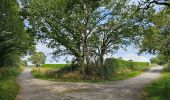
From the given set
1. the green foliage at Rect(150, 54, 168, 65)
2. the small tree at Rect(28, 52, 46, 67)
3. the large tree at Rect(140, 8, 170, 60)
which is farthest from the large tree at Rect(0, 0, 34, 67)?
the small tree at Rect(28, 52, 46, 67)

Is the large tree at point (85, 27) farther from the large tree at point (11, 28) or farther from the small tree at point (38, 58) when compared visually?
the small tree at point (38, 58)

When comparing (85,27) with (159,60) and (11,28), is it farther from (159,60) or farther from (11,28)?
(159,60)

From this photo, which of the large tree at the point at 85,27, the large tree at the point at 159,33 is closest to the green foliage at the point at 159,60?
the large tree at the point at 159,33

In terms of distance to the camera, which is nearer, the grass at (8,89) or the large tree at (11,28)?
the grass at (8,89)

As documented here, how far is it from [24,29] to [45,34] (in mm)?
3054

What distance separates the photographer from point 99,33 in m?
43.0

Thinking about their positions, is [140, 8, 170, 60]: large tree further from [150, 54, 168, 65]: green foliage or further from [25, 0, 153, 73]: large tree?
[150, 54, 168, 65]: green foliage

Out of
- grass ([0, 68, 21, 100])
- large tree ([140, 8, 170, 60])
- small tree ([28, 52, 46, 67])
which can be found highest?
small tree ([28, 52, 46, 67])

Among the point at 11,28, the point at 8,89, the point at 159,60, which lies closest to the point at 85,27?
the point at 11,28

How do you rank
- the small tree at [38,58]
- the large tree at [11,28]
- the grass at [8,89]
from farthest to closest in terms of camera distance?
the small tree at [38,58] < the large tree at [11,28] < the grass at [8,89]

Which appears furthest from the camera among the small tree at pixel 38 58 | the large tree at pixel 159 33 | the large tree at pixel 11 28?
the small tree at pixel 38 58

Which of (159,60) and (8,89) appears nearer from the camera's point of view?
(8,89)

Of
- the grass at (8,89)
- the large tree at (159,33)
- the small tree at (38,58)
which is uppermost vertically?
the small tree at (38,58)

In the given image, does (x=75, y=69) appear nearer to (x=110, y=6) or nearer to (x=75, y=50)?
(x=75, y=50)
